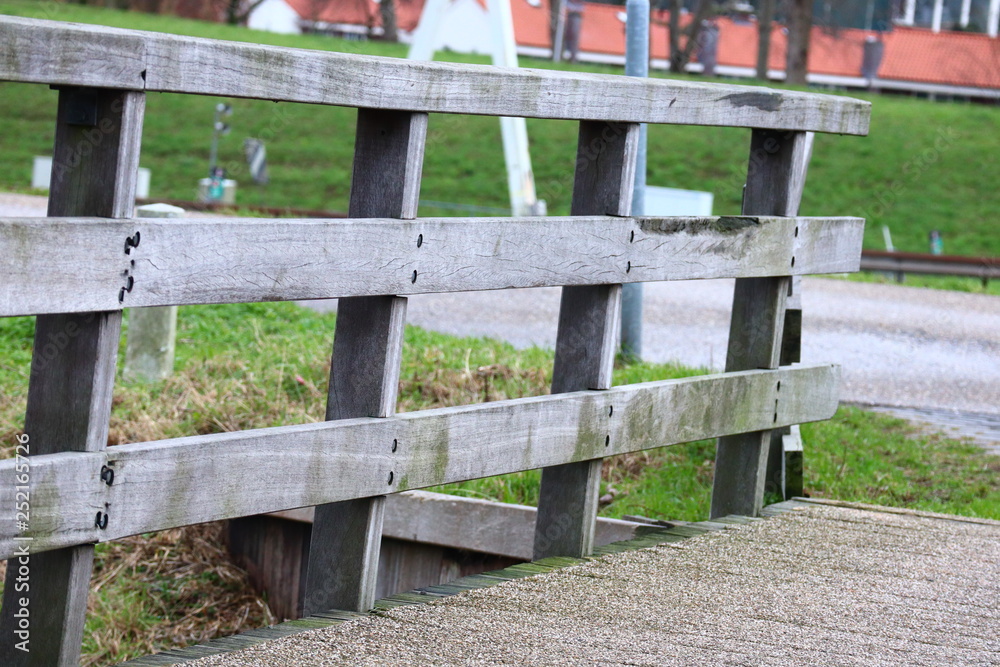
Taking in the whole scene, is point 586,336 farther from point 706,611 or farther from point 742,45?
point 742,45

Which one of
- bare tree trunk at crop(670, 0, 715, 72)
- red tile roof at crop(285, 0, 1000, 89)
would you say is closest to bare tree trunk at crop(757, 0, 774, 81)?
bare tree trunk at crop(670, 0, 715, 72)

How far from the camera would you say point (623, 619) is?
3.24m

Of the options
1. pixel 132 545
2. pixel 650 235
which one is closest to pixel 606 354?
pixel 650 235

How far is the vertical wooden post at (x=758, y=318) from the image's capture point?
4.39 metres

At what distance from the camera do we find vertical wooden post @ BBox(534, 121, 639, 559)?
12.1 ft

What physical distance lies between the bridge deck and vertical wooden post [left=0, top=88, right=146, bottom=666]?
0.30 metres

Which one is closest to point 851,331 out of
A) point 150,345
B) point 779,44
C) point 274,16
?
point 150,345

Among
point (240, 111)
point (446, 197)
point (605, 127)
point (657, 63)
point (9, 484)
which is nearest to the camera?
point (9, 484)

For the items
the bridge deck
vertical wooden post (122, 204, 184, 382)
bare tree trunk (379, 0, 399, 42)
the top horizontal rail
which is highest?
bare tree trunk (379, 0, 399, 42)

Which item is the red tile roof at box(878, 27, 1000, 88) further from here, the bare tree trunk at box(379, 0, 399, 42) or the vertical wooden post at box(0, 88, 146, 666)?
the vertical wooden post at box(0, 88, 146, 666)

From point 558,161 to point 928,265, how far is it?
14.0 metres

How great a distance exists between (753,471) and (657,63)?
6519cm

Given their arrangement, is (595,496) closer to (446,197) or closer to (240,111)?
(446,197)

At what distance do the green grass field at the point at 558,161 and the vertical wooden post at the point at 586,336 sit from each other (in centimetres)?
2476
